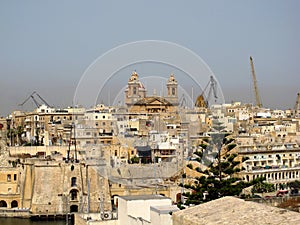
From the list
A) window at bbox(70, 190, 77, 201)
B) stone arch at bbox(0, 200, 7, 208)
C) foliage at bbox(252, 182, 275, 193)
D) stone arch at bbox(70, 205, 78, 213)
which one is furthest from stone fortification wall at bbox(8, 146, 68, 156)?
foliage at bbox(252, 182, 275, 193)

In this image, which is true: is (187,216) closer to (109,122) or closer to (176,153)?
(176,153)

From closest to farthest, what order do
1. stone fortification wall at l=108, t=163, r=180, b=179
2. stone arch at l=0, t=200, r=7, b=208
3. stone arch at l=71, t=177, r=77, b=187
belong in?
stone arch at l=71, t=177, r=77, b=187 < stone arch at l=0, t=200, r=7, b=208 < stone fortification wall at l=108, t=163, r=180, b=179

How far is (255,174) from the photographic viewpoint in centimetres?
2556

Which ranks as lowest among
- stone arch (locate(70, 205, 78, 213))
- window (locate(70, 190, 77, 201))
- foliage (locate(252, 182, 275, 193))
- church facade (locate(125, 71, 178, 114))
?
stone arch (locate(70, 205, 78, 213))

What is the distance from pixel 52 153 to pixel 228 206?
2532cm

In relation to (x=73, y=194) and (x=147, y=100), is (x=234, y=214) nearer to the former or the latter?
(x=73, y=194)

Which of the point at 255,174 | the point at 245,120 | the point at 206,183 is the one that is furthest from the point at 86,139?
the point at 206,183

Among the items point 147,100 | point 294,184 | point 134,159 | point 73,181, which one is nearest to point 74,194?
point 73,181

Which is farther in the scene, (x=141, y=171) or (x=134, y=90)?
(x=134, y=90)

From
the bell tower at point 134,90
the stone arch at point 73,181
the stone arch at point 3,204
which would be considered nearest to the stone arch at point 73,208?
the stone arch at point 73,181

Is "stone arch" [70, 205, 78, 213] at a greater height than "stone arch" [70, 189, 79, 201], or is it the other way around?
"stone arch" [70, 189, 79, 201]

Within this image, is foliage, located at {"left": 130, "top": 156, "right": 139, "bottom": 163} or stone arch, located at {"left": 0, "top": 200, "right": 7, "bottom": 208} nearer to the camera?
stone arch, located at {"left": 0, "top": 200, "right": 7, "bottom": 208}

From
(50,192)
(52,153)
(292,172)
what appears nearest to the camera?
(50,192)

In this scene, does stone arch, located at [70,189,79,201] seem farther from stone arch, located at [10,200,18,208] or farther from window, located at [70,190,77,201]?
stone arch, located at [10,200,18,208]
